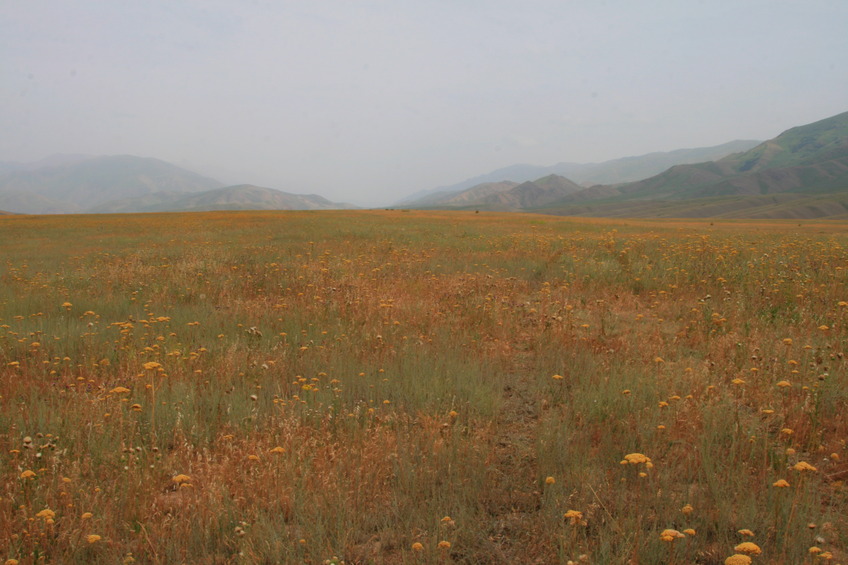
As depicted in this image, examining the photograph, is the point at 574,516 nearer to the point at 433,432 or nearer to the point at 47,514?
the point at 433,432

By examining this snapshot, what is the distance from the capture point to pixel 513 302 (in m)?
9.31

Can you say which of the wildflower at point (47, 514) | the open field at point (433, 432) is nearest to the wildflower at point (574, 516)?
the open field at point (433, 432)

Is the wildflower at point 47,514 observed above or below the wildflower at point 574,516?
above

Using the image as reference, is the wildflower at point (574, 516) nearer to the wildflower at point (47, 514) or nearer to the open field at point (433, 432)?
the open field at point (433, 432)

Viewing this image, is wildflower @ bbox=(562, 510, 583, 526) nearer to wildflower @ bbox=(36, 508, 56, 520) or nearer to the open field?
the open field

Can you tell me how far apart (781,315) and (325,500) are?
25.7 ft

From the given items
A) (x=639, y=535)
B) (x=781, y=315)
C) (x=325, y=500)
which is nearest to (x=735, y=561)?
(x=639, y=535)

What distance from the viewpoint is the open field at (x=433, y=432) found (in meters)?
3.08

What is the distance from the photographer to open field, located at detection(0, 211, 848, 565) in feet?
10.1

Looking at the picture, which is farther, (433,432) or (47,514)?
(433,432)

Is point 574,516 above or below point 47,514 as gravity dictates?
below

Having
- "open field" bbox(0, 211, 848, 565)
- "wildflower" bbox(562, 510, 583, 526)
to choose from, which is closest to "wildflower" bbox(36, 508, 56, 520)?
"open field" bbox(0, 211, 848, 565)

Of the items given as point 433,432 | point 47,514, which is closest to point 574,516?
point 433,432

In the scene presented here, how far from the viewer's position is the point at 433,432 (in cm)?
420
